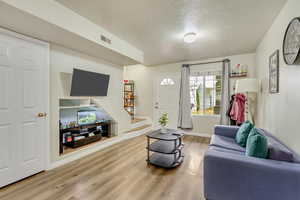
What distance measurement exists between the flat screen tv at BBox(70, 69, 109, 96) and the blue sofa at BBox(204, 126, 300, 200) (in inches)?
101

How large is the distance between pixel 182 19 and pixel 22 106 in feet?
9.20

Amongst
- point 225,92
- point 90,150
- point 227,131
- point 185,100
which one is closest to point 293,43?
point 227,131

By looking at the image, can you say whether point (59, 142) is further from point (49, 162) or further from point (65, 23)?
point (65, 23)

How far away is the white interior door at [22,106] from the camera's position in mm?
1983

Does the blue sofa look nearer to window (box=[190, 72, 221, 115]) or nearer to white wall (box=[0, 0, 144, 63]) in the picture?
white wall (box=[0, 0, 144, 63])

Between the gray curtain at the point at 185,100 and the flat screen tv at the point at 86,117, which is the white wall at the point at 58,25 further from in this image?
the gray curtain at the point at 185,100

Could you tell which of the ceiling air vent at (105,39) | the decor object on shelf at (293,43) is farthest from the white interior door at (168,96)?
the decor object on shelf at (293,43)

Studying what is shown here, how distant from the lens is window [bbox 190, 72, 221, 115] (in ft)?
14.3

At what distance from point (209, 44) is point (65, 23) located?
9.50ft

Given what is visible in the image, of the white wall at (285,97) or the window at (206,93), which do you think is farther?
the window at (206,93)

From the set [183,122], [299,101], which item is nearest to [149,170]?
[299,101]

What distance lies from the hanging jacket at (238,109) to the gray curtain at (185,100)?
1338mm

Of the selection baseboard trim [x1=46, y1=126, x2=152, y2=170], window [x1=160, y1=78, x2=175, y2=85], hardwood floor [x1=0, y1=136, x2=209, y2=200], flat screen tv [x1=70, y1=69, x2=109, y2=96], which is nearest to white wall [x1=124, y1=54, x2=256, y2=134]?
window [x1=160, y1=78, x2=175, y2=85]

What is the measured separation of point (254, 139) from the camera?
1614mm
